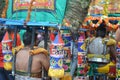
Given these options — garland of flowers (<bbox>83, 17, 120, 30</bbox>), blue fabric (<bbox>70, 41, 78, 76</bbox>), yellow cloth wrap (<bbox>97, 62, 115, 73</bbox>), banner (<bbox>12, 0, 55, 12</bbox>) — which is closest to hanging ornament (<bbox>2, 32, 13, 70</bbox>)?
banner (<bbox>12, 0, 55, 12</bbox>)

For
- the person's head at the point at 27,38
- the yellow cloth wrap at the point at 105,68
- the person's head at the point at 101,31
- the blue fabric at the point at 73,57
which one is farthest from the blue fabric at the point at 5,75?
the person's head at the point at 101,31

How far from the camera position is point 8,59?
17.2 ft

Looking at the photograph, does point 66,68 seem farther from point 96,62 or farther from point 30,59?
point 30,59

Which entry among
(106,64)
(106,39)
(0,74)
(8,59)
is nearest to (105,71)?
(106,64)

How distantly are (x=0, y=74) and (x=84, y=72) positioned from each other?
1.56 m

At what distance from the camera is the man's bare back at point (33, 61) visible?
191 inches

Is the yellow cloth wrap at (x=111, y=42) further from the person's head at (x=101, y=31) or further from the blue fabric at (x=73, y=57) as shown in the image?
the blue fabric at (x=73, y=57)

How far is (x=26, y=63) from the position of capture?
16.1ft

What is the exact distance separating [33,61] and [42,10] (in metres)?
0.71

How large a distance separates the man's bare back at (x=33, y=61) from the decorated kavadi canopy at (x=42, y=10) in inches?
18.1

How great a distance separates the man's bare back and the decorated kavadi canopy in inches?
18.1

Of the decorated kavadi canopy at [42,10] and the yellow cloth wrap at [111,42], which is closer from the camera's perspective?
the decorated kavadi canopy at [42,10]

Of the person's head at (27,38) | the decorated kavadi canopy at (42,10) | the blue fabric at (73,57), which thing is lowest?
the blue fabric at (73,57)

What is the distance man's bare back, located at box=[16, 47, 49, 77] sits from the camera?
15.9 ft
